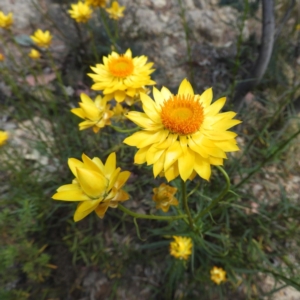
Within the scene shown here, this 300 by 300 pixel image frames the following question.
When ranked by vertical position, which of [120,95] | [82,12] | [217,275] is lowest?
[217,275]

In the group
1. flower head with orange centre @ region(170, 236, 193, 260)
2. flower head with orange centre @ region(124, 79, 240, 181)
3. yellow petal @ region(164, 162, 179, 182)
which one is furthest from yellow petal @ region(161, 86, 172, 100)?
flower head with orange centre @ region(170, 236, 193, 260)

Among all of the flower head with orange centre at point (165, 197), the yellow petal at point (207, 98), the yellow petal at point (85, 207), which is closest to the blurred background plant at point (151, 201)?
the flower head with orange centre at point (165, 197)

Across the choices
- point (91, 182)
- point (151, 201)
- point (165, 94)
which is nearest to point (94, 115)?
point (165, 94)

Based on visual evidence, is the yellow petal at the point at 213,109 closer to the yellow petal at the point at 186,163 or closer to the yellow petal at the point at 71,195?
the yellow petal at the point at 186,163

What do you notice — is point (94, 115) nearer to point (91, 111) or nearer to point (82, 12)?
point (91, 111)

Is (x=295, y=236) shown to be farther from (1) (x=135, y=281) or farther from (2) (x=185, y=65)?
(2) (x=185, y=65)

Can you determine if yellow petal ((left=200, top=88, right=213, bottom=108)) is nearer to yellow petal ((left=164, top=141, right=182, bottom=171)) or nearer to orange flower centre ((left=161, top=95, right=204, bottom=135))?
orange flower centre ((left=161, top=95, right=204, bottom=135))

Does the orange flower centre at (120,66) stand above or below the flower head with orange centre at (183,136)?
above
